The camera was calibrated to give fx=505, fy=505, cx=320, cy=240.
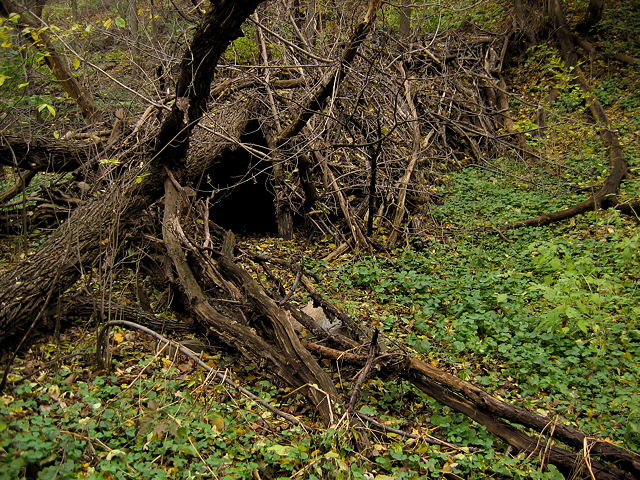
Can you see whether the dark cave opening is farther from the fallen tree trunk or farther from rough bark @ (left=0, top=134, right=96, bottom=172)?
the fallen tree trunk

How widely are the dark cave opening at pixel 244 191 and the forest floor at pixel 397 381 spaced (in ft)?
2.27

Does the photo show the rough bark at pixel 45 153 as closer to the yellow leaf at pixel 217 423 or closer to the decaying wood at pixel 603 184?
the yellow leaf at pixel 217 423

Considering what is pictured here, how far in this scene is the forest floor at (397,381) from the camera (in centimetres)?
308

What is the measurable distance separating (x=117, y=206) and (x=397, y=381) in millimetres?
3114

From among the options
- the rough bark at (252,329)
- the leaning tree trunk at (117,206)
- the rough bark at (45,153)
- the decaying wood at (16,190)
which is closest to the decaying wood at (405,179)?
the rough bark at (252,329)

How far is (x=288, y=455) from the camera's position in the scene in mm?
3123

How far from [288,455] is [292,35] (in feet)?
25.9

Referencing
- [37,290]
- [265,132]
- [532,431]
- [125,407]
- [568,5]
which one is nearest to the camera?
[125,407]

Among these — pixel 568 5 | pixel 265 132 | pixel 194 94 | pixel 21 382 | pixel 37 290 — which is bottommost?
pixel 21 382

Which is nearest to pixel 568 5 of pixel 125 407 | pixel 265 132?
pixel 265 132

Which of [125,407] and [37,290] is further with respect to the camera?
[37,290]

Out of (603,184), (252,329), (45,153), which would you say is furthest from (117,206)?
(603,184)

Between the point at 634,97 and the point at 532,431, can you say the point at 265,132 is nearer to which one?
the point at 532,431

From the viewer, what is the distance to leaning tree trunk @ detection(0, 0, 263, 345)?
4.03 m
